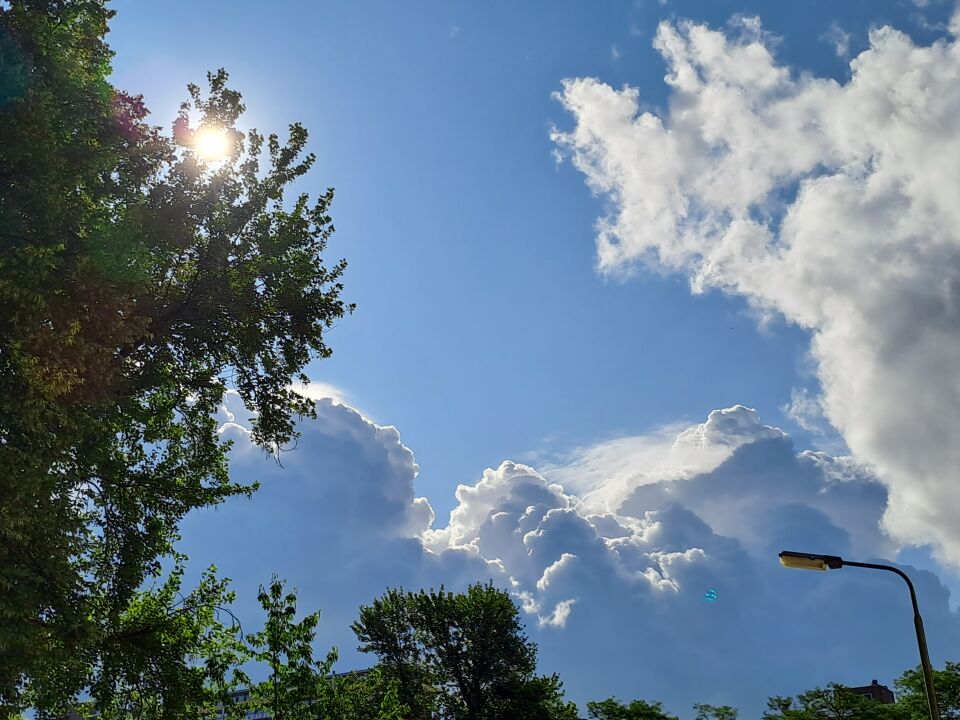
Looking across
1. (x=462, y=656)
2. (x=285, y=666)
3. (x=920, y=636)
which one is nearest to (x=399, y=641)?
(x=462, y=656)

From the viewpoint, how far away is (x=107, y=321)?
1717 cm

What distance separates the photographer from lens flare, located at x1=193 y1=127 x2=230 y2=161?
882 inches

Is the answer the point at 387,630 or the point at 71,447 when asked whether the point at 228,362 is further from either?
the point at 387,630

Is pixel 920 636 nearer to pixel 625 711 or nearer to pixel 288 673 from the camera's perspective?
pixel 288 673

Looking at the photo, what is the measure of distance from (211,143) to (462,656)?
45763 millimetres

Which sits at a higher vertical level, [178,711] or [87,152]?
[87,152]

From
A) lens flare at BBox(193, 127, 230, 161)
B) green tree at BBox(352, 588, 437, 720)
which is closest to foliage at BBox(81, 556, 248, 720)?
lens flare at BBox(193, 127, 230, 161)

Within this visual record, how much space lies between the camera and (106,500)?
69.3 feet

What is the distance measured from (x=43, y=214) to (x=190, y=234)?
471 centimetres

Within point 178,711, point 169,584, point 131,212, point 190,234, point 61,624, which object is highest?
point 190,234

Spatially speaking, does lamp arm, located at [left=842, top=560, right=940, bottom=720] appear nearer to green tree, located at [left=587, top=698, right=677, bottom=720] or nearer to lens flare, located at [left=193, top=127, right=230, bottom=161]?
lens flare, located at [left=193, top=127, right=230, bottom=161]

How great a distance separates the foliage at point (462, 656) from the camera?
56.3 m

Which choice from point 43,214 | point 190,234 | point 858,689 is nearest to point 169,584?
point 190,234

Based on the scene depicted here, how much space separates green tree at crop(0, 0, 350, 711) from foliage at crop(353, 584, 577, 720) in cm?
3854
